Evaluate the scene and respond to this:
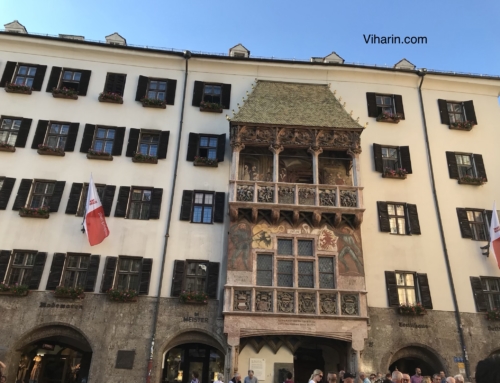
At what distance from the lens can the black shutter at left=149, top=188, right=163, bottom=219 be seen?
2150 centimetres

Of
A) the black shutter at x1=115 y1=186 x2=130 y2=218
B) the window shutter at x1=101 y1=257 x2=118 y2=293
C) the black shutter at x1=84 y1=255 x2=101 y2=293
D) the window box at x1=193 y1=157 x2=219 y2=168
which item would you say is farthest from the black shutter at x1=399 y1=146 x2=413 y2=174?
the black shutter at x1=84 y1=255 x2=101 y2=293

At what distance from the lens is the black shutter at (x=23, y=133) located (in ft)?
74.1

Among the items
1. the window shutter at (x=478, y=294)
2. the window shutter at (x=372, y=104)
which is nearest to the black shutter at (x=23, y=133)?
the window shutter at (x=372, y=104)

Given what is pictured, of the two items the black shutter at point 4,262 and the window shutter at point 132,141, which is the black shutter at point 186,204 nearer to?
the window shutter at point 132,141

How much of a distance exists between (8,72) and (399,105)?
79.0 ft

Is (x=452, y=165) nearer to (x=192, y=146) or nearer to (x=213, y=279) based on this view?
(x=192, y=146)

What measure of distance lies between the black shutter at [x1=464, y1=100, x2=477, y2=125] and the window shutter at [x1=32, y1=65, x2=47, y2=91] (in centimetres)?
2632

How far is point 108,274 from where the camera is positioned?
20.0m

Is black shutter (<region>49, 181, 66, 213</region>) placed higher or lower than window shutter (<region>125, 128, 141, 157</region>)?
lower

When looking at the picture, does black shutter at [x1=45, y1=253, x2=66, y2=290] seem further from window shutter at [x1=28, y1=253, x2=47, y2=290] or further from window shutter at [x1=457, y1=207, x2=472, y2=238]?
window shutter at [x1=457, y1=207, x2=472, y2=238]

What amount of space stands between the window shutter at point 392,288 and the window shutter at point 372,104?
10.0m

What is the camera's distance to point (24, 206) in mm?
21000

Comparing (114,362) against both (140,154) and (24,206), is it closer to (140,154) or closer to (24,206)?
(24,206)

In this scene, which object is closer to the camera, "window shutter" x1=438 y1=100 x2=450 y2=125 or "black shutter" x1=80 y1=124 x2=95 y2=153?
"black shutter" x1=80 y1=124 x2=95 y2=153
